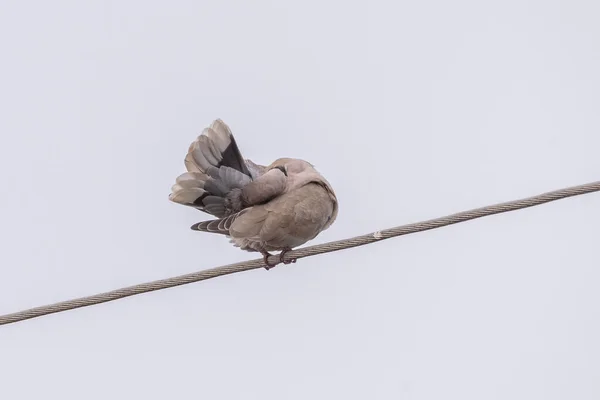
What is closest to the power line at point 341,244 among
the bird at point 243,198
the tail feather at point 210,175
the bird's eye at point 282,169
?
the bird at point 243,198

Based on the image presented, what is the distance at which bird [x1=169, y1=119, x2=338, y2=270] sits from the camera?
7.30 metres

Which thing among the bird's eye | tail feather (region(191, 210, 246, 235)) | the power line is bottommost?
the power line

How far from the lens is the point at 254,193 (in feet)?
24.0

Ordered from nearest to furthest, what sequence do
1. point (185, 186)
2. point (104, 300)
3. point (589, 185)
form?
1. point (589, 185)
2. point (104, 300)
3. point (185, 186)

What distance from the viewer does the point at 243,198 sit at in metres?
7.32

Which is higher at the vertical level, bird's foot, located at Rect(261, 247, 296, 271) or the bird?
the bird

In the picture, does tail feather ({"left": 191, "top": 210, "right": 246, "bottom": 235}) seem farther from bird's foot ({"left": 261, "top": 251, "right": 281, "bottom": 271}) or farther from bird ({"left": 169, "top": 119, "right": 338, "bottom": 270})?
bird's foot ({"left": 261, "top": 251, "right": 281, "bottom": 271})

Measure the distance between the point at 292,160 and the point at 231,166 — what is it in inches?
24.3

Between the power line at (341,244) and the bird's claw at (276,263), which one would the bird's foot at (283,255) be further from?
the power line at (341,244)

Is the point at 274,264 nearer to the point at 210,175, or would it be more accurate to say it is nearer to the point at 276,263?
the point at 276,263

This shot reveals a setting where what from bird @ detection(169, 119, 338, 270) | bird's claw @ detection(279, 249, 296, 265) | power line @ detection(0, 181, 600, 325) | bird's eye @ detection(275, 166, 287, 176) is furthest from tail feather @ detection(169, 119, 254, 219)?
power line @ detection(0, 181, 600, 325)

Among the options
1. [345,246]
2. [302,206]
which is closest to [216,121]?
[302,206]

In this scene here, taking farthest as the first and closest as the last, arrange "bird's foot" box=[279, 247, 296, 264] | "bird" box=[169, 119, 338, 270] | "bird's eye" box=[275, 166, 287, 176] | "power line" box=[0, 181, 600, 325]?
"bird's eye" box=[275, 166, 287, 176]
"bird's foot" box=[279, 247, 296, 264]
"bird" box=[169, 119, 338, 270]
"power line" box=[0, 181, 600, 325]

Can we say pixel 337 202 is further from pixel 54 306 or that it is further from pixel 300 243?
pixel 54 306
